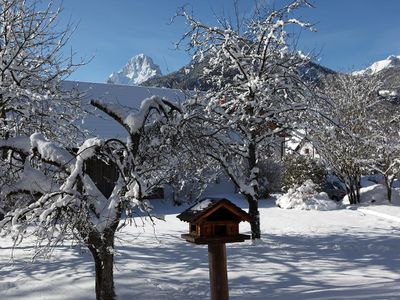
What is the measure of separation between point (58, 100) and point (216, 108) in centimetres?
402

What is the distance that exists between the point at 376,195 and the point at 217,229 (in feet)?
55.2

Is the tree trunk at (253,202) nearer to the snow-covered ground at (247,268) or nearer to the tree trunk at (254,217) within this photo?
the tree trunk at (254,217)

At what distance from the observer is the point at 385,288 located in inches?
273

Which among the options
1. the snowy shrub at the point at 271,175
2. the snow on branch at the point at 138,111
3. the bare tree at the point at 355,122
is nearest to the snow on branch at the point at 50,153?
the snow on branch at the point at 138,111

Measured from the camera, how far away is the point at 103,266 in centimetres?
589

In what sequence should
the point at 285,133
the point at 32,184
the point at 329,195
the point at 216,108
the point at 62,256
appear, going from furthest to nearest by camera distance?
the point at 329,195
the point at 285,133
the point at 216,108
the point at 62,256
the point at 32,184

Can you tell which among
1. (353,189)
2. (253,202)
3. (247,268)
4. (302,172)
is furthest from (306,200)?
(247,268)

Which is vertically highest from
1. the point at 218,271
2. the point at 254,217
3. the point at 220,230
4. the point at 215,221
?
the point at 215,221

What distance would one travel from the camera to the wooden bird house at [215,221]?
4992mm

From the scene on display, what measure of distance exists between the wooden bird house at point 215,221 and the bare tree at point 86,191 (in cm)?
64

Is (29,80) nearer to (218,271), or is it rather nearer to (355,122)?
(218,271)

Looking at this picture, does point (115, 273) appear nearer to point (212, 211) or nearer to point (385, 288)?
point (212, 211)

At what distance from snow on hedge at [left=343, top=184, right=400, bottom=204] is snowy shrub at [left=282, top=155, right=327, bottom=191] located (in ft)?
5.56

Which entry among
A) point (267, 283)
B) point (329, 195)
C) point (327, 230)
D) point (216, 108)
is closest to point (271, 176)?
point (329, 195)
